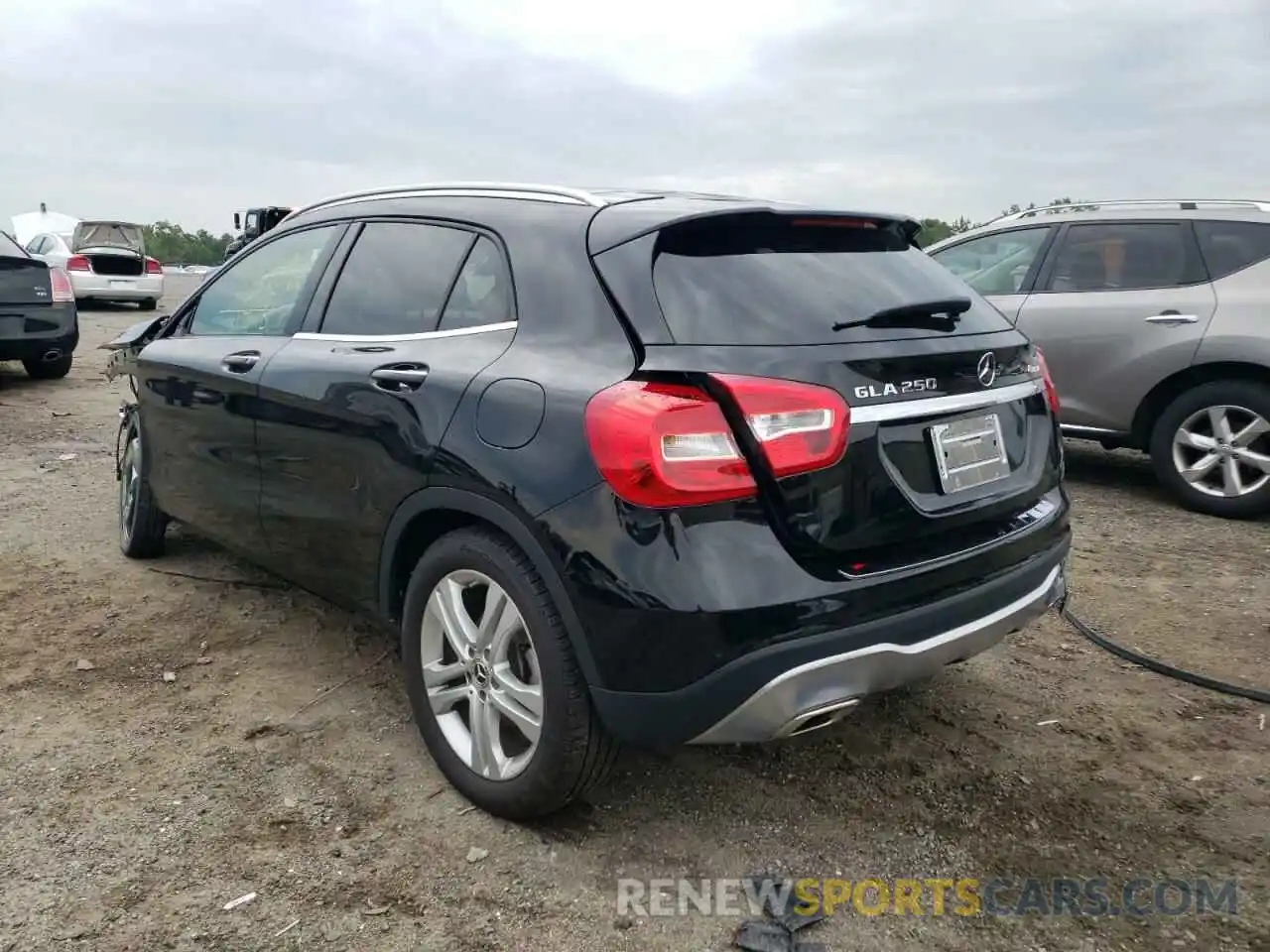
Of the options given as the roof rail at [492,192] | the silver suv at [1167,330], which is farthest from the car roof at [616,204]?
the silver suv at [1167,330]

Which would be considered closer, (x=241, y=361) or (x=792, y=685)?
(x=792, y=685)

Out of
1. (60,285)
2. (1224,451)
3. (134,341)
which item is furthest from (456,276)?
(60,285)

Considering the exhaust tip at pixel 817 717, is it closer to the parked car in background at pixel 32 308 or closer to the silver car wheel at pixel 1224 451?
the silver car wheel at pixel 1224 451

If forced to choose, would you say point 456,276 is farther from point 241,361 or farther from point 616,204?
point 241,361

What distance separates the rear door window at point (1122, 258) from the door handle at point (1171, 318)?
0.19m

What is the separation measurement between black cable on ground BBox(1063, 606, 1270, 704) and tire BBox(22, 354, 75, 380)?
976 centimetres

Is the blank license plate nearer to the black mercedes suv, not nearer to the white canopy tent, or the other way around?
the black mercedes suv

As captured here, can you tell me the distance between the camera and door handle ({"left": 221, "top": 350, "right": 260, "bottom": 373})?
3.51 metres

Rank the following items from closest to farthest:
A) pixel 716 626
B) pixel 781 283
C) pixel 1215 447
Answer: pixel 716 626
pixel 781 283
pixel 1215 447

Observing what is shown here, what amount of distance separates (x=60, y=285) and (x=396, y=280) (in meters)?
7.97

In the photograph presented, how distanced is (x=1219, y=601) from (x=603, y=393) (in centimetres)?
328

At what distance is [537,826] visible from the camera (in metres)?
2.63

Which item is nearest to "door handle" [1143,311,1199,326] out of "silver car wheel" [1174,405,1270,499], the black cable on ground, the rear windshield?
"silver car wheel" [1174,405,1270,499]

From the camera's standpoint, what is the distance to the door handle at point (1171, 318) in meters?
5.60
